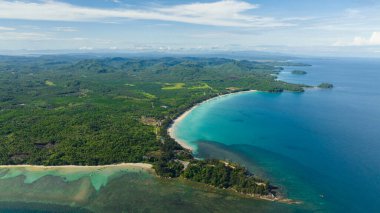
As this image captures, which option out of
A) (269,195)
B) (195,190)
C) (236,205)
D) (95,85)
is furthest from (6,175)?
(95,85)

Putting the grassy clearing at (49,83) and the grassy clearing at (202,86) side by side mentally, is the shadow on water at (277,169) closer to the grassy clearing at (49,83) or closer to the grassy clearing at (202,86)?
the grassy clearing at (202,86)

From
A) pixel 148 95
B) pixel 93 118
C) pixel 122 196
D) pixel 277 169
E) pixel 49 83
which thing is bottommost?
pixel 122 196

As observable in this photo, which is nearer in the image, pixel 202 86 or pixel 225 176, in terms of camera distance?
pixel 225 176

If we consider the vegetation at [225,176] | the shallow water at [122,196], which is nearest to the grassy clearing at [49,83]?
the shallow water at [122,196]

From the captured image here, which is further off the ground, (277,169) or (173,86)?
(173,86)

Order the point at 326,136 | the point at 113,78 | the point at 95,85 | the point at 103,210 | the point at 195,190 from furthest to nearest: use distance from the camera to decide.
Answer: the point at 113,78
the point at 95,85
the point at 326,136
the point at 195,190
the point at 103,210

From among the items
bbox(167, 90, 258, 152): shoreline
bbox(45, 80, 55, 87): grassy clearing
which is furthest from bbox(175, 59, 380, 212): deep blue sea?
bbox(45, 80, 55, 87): grassy clearing

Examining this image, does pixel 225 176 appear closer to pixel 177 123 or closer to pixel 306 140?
pixel 306 140

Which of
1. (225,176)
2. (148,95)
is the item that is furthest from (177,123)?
(148,95)

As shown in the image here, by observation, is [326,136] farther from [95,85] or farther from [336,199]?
[95,85]
